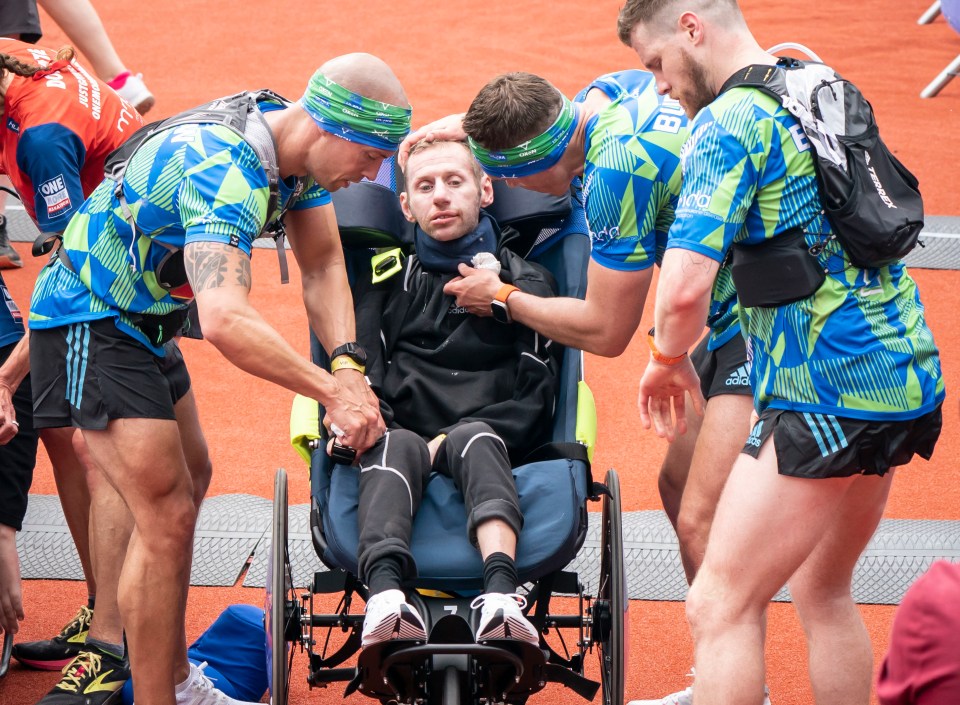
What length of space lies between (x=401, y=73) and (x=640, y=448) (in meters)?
5.85

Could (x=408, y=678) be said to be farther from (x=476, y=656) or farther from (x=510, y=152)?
(x=510, y=152)

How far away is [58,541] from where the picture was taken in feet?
15.5

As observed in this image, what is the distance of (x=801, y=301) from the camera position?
271 centimetres

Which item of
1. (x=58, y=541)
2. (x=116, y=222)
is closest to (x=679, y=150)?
(x=116, y=222)

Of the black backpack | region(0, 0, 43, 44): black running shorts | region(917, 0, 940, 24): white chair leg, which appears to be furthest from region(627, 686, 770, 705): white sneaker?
region(917, 0, 940, 24): white chair leg

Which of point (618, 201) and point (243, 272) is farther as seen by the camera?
point (618, 201)

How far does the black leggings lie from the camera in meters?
3.13

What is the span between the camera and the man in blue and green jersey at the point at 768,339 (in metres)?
2.61

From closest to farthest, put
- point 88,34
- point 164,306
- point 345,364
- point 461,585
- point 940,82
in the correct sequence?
point 461,585
point 164,306
point 345,364
point 88,34
point 940,82

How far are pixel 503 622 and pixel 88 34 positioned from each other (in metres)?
4.41

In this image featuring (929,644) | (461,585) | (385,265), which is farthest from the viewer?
(385,265)

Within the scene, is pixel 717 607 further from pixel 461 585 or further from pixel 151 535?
pixel 151 535

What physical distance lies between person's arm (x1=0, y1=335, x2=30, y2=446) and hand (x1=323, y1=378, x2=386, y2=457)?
36.3 inches

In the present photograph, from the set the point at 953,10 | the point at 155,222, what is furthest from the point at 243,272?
the point at 953,10
